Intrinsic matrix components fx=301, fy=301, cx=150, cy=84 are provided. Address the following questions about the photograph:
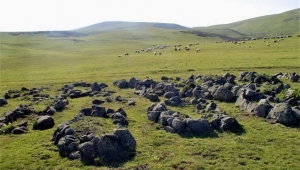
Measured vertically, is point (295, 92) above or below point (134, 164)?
above

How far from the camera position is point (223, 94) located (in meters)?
43.4

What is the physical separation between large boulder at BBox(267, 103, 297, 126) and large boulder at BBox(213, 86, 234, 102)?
9.70 m

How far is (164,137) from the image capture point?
2950 cm

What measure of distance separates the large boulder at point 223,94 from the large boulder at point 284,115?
9.70 meters

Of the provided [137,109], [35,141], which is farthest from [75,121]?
[137,109]

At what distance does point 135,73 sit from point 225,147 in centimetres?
5112

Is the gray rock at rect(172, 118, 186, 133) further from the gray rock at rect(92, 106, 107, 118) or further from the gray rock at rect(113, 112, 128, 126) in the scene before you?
the gray rock at rect(92, 106, 107, 118)

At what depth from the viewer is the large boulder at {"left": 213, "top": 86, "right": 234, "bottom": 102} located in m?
43.0

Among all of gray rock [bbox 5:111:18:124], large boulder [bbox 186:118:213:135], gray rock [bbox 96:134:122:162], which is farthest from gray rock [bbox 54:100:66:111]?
large boulder [bbox 186:118:213:135]

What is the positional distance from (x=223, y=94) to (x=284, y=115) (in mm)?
12039

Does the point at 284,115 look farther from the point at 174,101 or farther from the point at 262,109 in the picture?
the point at 174,101

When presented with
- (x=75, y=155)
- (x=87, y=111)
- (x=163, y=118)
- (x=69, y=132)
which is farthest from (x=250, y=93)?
(x=75, y=155)

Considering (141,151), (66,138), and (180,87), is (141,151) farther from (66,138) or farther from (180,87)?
(180,87)

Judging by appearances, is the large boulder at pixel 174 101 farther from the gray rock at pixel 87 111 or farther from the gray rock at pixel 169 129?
the gray rock at pixel 87 111
